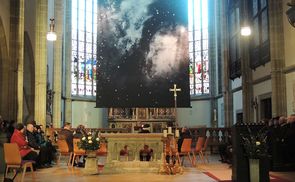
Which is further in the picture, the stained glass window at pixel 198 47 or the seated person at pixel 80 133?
the stained glass window at pixel 198 47

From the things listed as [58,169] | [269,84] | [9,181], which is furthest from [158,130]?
[9,181]

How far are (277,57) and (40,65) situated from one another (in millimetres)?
9951

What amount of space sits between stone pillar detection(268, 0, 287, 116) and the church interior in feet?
0.12

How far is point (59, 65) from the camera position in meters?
25.0

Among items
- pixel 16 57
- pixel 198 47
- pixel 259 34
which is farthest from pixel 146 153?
pixel 198 47

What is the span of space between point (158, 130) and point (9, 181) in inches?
750

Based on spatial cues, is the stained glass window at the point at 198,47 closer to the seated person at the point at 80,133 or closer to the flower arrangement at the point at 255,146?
the seated person at the point at 80,133

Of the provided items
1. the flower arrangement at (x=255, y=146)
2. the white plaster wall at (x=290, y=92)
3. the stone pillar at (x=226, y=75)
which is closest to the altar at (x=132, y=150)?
the flower arrangement at (x=255, y=146)

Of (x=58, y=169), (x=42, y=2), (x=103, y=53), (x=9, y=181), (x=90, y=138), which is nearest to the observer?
(x=9, y=181)

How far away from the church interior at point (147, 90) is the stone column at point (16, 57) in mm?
35

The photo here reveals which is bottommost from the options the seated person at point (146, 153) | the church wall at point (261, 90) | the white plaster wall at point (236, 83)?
the seated person at point (146, 153)

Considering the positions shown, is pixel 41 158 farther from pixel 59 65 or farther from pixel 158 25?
pixel 158 25

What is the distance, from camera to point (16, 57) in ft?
51.4

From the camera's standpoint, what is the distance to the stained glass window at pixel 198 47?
30.5 m
